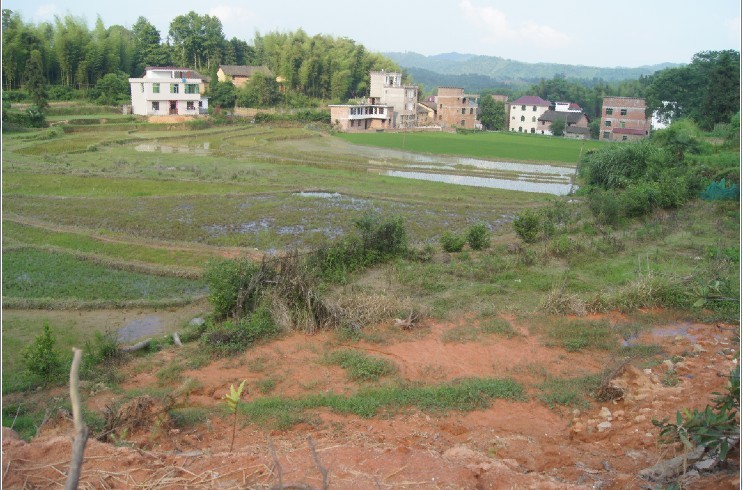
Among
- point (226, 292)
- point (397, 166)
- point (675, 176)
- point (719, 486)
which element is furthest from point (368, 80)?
point (719, 486)

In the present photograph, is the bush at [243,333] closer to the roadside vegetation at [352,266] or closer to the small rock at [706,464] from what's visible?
the roadside vegetation at [352,266]

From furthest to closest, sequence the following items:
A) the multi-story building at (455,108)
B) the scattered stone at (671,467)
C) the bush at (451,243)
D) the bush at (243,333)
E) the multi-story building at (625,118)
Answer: the multi-story building at (455,108), the multi-story building at (625,118), the bush at (451,243), the bush at (243,333), the scattered stone at (671,467)

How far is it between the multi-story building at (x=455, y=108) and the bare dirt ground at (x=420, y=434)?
45.9 metres

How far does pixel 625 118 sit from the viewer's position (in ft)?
154

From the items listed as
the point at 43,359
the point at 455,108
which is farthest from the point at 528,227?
the point at 455,108

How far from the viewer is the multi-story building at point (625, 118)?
46156 mm

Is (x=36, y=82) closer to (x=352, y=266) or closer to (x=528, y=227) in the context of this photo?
(x=352, y=266)

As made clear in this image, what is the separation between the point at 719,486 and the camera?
431 cm

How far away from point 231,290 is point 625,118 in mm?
44147

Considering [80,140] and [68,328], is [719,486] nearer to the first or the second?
[68,328]

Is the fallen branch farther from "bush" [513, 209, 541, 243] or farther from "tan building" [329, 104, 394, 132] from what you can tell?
"tan building" [329, 104, 394, 132]

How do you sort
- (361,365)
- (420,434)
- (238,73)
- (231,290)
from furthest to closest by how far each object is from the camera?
(238,73) → (231,290) → (361,365) → (420,434)

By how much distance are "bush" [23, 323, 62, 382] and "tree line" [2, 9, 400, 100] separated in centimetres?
3154

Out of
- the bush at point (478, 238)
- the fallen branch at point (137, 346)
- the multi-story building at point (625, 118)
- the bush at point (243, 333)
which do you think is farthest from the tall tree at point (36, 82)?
the multi-story building at point (625, 118)
